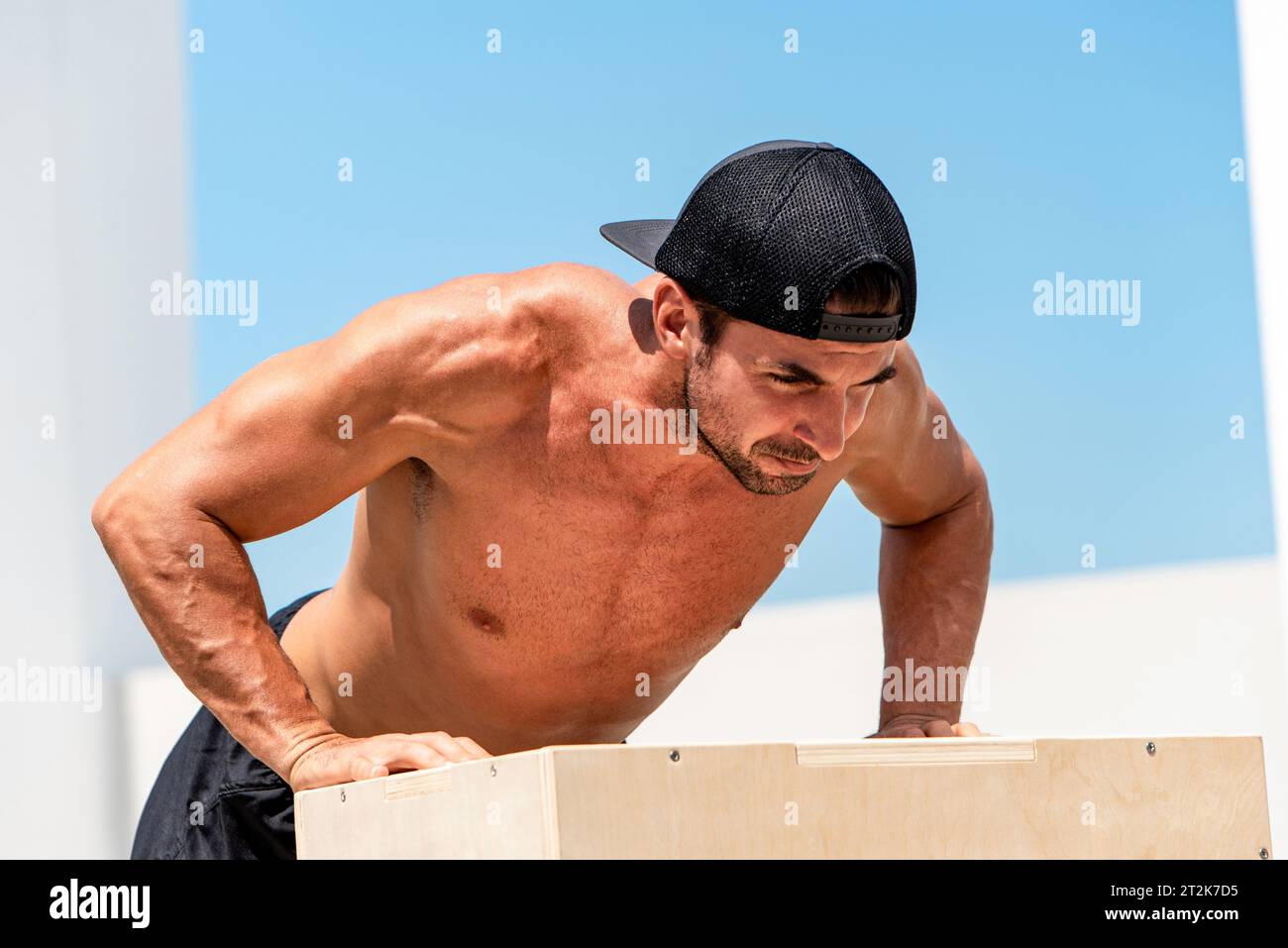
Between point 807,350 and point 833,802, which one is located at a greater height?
point 807,350

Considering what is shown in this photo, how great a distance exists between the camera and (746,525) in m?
1.59

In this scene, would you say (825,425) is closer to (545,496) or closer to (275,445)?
(545,496)

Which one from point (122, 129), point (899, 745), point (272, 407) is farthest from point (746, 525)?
point (122, 129)

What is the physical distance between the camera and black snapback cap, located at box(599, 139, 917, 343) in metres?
1.26

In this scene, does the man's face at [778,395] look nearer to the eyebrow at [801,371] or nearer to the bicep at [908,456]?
the eyebrow at [801,371]

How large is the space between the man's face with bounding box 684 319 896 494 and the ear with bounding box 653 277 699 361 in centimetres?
2

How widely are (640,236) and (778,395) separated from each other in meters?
0.33

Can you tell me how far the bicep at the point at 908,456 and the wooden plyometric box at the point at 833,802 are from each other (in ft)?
2.14

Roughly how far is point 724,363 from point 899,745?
0.50 m

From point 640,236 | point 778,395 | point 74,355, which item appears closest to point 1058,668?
point 640,236

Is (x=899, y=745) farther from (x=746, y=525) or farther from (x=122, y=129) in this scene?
(x=122, y=129)

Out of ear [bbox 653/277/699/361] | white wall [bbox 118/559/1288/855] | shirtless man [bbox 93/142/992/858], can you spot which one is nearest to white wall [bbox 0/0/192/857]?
white wall [bbox 118/559/1288/855]

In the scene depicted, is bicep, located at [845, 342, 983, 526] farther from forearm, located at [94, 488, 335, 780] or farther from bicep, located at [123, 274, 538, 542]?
forearm, located at [94, 488, 335, 780]

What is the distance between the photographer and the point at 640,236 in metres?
1.59
